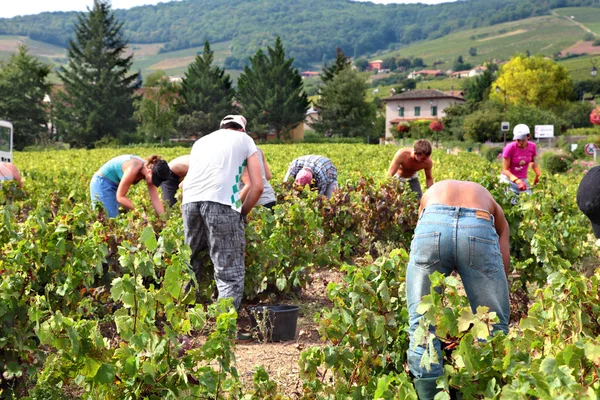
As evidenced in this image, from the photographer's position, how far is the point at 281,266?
6.28m

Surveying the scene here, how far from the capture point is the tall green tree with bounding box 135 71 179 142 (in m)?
66.8

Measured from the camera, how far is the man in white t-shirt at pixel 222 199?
17.0 ft

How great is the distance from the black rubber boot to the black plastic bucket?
2084mm

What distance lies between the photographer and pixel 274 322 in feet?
17.8

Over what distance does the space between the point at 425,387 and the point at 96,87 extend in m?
66.4

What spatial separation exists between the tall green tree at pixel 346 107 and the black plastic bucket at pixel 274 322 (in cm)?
6613

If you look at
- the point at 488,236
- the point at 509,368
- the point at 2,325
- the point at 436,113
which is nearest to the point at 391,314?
the point at 488,236

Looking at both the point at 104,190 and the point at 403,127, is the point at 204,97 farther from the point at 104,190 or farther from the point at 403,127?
the point at 104,190

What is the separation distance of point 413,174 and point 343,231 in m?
1.09

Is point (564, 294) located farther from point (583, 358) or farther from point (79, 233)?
point (79, 233)

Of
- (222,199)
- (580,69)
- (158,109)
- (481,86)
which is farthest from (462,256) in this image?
(580,69)

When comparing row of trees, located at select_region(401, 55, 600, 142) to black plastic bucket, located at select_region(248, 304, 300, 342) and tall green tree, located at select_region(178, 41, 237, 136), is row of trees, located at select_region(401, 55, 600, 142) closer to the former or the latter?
tall green tree, located at select_region(178, 41, 237, 136)

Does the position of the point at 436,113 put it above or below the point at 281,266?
below

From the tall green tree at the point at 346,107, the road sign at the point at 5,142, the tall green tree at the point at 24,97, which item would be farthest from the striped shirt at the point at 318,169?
the tall green tree at the point at 346,107
